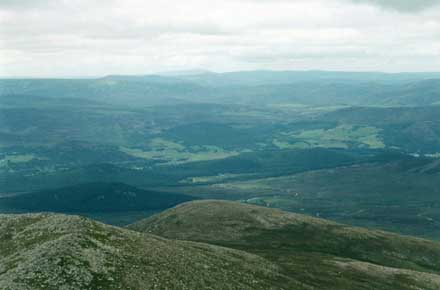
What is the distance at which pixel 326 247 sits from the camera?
171m

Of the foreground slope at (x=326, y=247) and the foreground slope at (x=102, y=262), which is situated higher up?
the foreground slope at (x=102, y=262)

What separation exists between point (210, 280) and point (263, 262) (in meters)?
26.5

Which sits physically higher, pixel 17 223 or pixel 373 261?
pixel 17 223

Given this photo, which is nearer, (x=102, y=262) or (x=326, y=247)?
(x=102, y=262)

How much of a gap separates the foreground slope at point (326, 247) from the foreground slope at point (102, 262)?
22.1m

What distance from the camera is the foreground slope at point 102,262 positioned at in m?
75.7

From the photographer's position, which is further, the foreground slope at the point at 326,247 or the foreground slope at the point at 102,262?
the foreground slope at the point at 326,247

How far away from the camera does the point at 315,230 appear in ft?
619

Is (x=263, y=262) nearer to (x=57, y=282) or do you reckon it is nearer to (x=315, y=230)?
(x=57, y=282)

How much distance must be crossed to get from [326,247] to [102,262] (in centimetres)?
10333

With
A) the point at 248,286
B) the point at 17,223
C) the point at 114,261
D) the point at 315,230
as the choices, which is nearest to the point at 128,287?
the point at 114,261

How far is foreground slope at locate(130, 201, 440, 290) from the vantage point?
410ft

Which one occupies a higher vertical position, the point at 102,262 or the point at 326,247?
the point at 102,262

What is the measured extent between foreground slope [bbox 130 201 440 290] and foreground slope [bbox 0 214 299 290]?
72.4 feet
